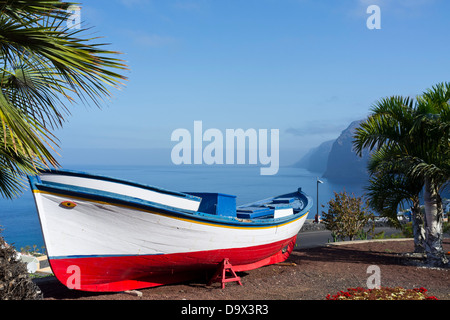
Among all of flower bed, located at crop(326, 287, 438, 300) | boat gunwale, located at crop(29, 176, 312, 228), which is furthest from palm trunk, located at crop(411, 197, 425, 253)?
boat gunwale, located at crop(29, 176, 312, 228)

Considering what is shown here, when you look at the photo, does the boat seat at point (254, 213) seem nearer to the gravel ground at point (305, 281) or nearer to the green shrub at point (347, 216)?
the gravel ground at point (305, 281)

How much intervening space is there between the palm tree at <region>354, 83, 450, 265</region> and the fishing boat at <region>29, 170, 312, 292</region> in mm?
5479

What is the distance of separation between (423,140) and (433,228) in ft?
9.35

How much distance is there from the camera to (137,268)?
8.44 metres

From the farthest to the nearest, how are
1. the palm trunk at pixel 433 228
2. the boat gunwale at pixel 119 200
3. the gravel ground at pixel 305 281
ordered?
1. the palm trunk at pixel 433 228
2. the gravel ground at pixel 305 281
3. the boat gunwale at pixel 119 200

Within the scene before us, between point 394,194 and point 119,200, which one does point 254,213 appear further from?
point 394,194

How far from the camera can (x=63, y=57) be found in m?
5.29

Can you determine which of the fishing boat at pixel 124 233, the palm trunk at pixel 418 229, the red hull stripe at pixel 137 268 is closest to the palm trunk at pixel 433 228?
the palm trunk at pixel 418 229

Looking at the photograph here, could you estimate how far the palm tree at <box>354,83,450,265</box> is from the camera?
11.3 metres

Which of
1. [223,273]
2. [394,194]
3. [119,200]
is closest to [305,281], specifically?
[223,273]

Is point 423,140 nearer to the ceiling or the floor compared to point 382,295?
nearer to the ceiling

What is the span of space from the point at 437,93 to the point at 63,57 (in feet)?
36.9

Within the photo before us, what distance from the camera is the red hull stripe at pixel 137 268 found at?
25.7ft

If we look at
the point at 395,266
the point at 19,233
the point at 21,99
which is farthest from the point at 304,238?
the point at 19,233
